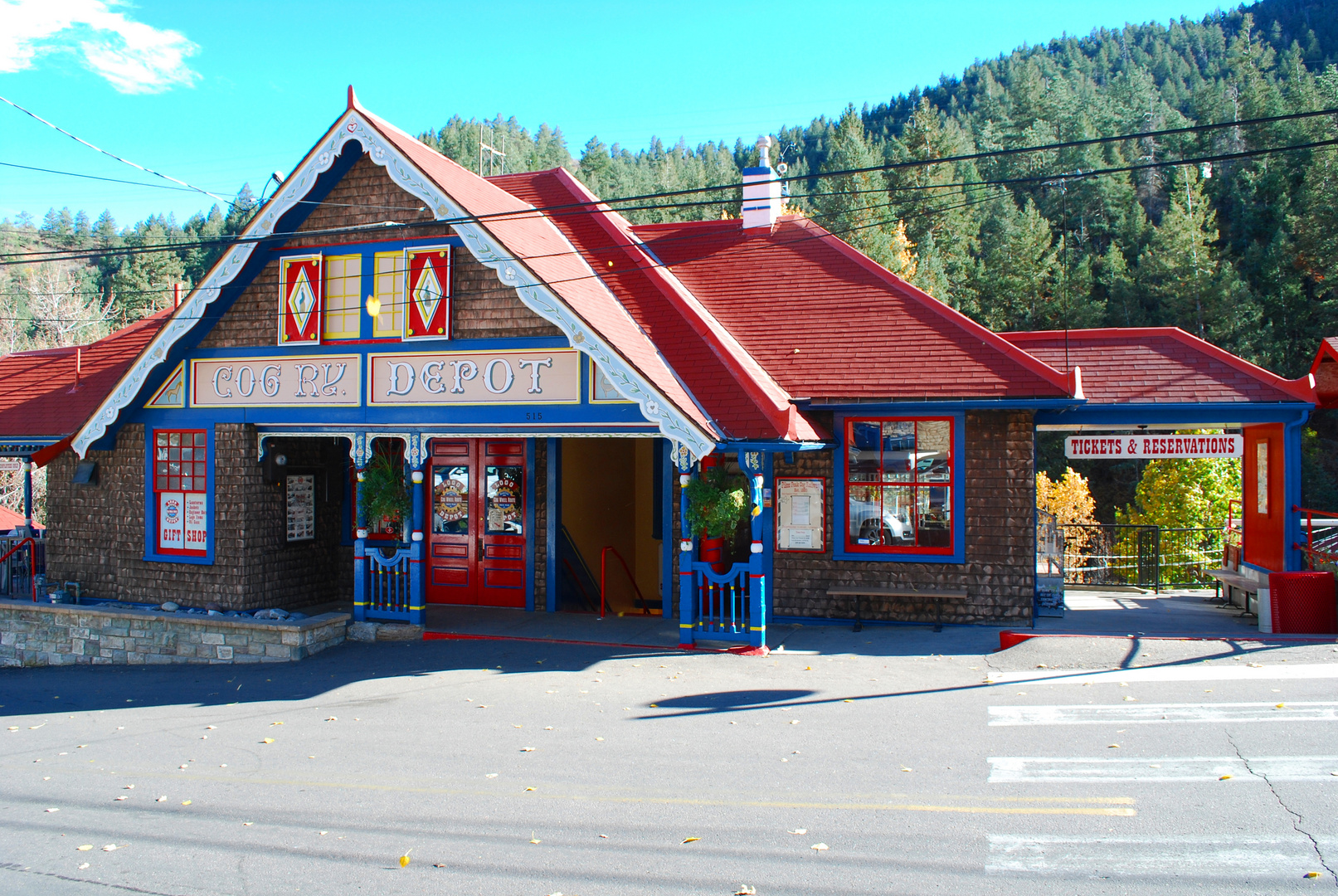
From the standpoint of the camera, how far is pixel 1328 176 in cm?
4516

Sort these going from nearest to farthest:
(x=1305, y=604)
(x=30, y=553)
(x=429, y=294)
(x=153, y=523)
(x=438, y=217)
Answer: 1. (x=1305, y=604)
2. (x=438, y=217)
3. (x=429, y=294)
4. (x=153, y=523)
5. (x=30, y=553)

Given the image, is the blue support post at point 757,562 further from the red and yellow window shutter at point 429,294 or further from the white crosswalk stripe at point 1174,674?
the red and yellow window shutter at point 429,294

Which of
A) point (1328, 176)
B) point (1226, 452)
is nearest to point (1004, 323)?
point (1328, 176)

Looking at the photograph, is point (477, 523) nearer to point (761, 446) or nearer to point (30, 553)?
point (761, 446)

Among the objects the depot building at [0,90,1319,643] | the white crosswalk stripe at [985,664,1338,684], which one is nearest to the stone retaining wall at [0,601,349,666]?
the depot building at [0,90,1319,643]

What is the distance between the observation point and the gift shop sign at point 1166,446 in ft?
41.9

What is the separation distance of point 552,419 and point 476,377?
1.29 m

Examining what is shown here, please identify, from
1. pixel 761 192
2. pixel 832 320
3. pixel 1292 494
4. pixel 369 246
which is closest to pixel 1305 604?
pixel 1292 494

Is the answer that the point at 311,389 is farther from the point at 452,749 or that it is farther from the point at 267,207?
the point at 452,749

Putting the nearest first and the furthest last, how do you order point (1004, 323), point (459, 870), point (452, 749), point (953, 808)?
point (459, 870) → point (953, 808) → point (452, 749) → point (1004, 323)

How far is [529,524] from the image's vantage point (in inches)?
568

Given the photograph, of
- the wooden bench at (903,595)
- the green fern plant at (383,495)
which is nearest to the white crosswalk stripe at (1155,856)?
the wooden bench at (903,595)

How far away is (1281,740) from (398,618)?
34.3 ft

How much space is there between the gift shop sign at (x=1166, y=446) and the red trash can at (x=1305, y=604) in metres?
1.85
